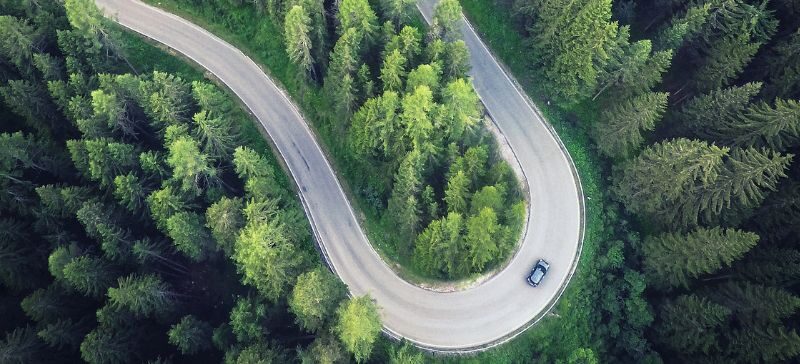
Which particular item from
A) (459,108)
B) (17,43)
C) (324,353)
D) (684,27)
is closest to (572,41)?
(684,27)

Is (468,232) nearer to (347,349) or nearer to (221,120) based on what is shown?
(347,349)

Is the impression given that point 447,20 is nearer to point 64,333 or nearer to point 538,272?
point 538,272

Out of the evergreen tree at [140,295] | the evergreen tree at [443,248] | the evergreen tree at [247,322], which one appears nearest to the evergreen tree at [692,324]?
the evergreen tree at [443,248]

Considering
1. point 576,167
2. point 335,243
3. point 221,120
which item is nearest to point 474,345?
point 335,243

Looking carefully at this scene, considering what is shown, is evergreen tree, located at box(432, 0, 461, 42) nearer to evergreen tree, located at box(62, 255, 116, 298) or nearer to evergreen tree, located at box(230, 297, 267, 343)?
evergreen tree, located at box(230, 297, 267, 343)

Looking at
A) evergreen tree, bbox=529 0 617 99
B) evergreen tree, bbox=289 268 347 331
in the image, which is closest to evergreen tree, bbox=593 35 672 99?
evergreen tree, bbox=529 0 617 99
